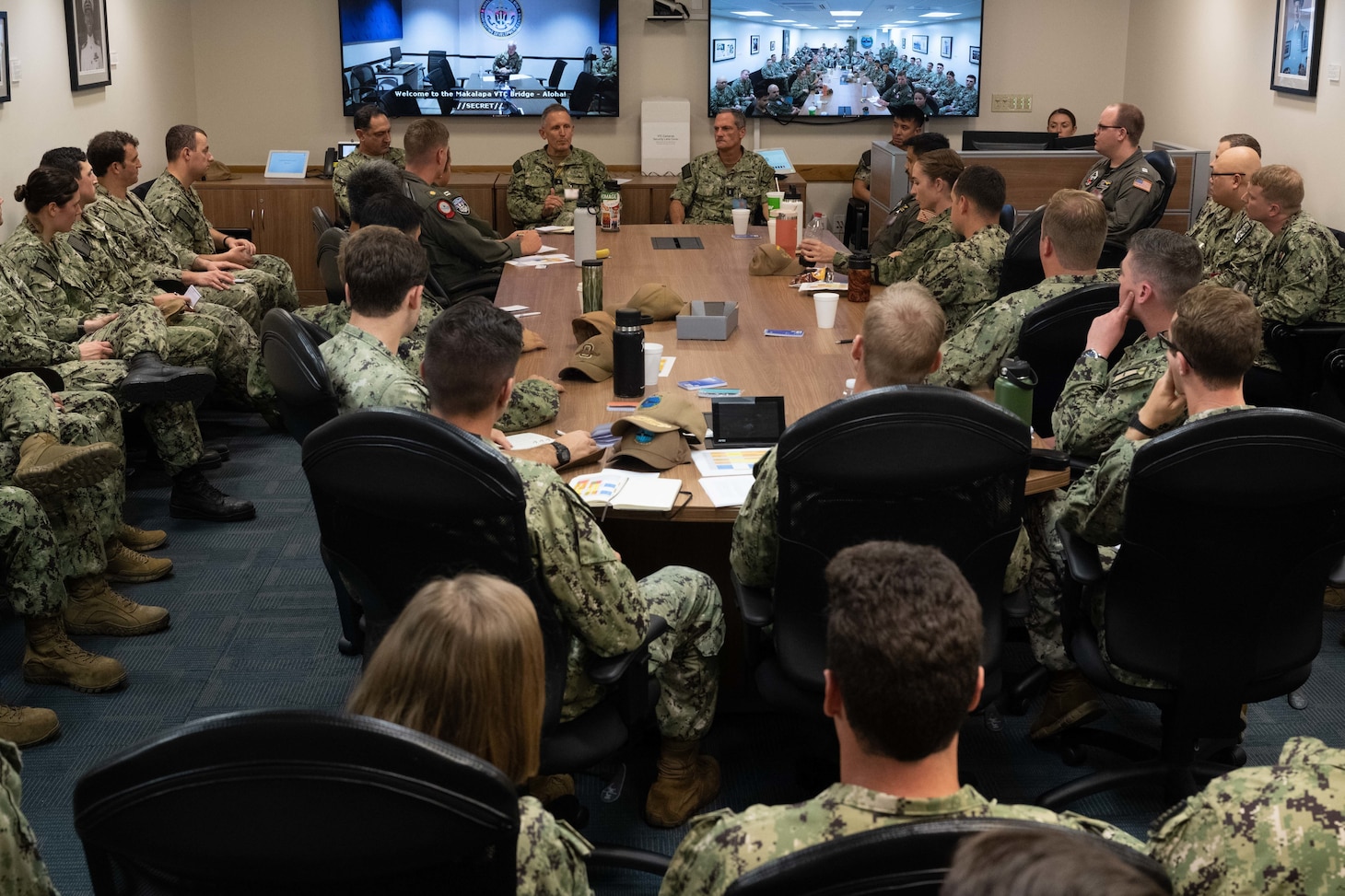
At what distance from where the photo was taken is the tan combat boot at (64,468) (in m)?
3.58

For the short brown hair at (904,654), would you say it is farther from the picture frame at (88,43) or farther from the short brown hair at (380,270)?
the picture frame at (88,43)

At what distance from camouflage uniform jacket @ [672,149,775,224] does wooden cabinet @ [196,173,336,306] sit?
7.59 ft


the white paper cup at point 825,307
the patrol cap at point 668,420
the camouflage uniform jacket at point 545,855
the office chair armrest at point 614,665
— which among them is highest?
the white paper cup at point 825,307

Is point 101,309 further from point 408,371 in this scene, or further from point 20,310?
point 408,371

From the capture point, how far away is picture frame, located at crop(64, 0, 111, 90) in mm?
6566

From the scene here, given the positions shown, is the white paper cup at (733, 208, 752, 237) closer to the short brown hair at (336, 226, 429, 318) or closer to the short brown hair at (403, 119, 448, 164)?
the short brown hair at (403, 119, 448, 164)

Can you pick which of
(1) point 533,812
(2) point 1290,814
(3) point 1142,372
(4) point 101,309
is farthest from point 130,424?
(2) point 1290,814

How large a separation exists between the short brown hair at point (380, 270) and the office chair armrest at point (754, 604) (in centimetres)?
122

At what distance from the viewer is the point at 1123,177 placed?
641 cm

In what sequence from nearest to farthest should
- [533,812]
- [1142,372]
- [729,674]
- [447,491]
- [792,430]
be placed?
[533,812]
[447,491]
[792,430]
[1142,372]
[729,674]

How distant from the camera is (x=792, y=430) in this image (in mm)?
2318

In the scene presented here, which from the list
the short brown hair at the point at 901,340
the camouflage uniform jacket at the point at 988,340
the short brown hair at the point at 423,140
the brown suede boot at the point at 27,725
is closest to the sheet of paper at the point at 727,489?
the short brown hair at the point at 901,340

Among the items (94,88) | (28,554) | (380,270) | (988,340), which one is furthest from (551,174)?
(28,554)

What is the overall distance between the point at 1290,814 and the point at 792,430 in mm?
1125
